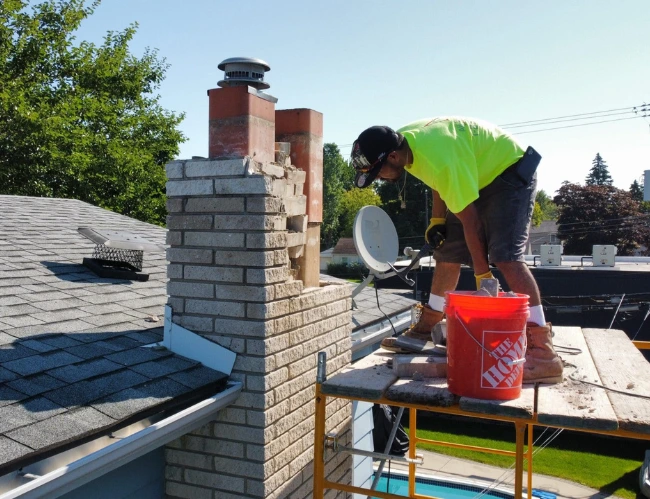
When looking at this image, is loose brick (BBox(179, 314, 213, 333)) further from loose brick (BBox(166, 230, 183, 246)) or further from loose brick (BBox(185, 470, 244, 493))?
loose brick (BBox(185, 470, 244, 493))

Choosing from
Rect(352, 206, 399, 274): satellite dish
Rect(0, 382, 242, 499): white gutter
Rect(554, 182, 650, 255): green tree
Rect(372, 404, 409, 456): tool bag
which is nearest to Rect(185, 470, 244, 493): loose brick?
Rect(0, 382, 242, 499): white gutter

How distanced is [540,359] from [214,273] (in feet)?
6.13

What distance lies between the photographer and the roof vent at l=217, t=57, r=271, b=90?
375 cm

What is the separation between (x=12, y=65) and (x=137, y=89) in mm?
4504

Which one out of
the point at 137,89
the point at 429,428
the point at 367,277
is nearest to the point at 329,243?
the point at 137,89

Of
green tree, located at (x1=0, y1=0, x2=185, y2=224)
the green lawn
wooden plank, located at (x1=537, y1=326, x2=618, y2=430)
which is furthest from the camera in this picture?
green tree, located at (x1=0, y1=0, x2=185, y2=224)

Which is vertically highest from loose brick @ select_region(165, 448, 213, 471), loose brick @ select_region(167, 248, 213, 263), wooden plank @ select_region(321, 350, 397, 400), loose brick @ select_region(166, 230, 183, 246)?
loose brick @ select_region(166, 230, 183, 246)

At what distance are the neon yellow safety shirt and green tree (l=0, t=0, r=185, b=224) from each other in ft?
54.3

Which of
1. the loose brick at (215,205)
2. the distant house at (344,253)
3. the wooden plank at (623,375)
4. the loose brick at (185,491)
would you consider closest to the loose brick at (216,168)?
the loose brick at (215,205)

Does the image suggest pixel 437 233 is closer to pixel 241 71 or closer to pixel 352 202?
pixel 241 71

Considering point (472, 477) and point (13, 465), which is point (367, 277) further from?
point (472, 477)

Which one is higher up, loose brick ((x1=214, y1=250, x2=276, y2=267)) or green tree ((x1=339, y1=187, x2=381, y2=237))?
green tree ((x1=339, y1=187, x2=381, y2=237))

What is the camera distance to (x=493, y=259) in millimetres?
3439

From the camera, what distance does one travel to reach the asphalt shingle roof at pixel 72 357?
8.19 ft
